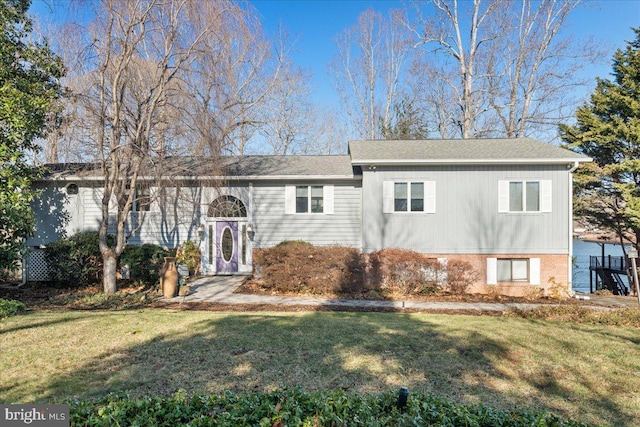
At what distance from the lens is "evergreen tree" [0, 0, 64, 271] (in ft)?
24.9

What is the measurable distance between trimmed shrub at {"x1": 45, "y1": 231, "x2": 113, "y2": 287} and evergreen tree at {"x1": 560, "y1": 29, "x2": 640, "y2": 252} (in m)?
18.2

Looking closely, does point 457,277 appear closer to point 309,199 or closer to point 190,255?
point 309,199

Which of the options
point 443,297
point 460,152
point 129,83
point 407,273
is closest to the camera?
point 129,83

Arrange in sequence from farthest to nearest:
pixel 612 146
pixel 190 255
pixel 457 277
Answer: pixel 612 146
pixel 190 255
pixel 457 277

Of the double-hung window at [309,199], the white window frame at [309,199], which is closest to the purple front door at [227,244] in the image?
the white window frame at [309,199]

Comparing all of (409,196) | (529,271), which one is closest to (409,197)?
(409,196)

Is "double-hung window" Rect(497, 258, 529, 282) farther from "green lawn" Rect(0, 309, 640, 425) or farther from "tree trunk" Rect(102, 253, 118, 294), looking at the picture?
"tree trunk" Rect(102, 253, 118, 294)

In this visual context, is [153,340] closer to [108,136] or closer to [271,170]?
[108,136]

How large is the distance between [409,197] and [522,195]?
3699 millimetres

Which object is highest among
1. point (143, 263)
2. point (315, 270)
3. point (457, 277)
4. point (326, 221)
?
point (326, 221)

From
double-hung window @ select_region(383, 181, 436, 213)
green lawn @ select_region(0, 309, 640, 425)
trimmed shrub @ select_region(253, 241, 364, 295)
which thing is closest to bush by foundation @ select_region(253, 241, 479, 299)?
trimmed shrub @ select_region(253, 241, 364, 295)

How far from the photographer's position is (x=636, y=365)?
494cm

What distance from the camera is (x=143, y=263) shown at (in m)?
11.8

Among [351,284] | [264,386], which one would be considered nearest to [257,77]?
[351,284]
